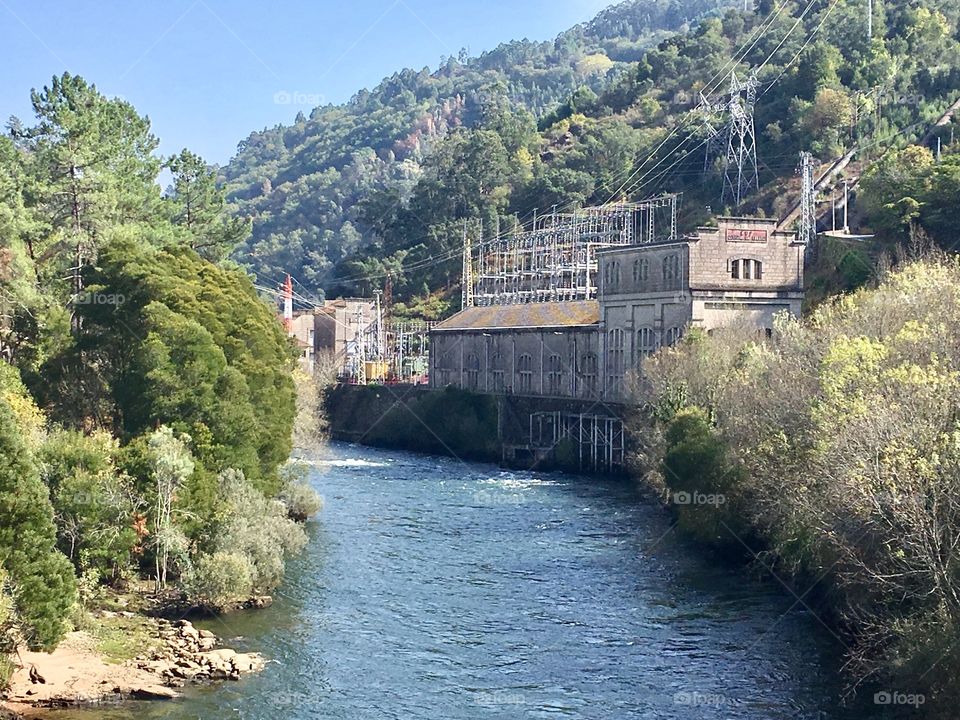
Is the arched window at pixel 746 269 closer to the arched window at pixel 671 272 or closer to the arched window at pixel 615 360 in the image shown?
the arched window at pixel 671 272

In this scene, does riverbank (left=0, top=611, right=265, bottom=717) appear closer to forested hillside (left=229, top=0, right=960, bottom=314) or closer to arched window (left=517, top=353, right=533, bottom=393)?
arched window (left=517, top=353, right=533, bottom=393)

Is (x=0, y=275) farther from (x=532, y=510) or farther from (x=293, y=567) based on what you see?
(x=532, y=510)

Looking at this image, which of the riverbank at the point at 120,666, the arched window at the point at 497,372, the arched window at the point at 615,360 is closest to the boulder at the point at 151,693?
the riverbank at the point at 120,666

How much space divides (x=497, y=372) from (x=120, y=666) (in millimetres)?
74620

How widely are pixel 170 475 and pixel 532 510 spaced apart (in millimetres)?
27300

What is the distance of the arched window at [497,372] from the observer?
109500 mm

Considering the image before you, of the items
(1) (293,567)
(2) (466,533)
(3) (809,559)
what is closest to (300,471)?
(2) (466,533)

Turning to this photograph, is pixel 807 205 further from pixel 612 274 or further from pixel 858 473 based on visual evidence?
pixel 858 473

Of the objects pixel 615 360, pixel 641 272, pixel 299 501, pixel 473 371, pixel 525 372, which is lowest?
pixel 299 501

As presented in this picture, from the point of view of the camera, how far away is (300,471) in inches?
2611

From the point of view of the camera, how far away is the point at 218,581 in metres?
43.7

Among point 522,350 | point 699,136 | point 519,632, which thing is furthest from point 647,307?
point 699,136

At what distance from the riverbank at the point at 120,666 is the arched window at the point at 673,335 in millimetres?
49422

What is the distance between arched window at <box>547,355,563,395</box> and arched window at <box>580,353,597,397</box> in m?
3.62
